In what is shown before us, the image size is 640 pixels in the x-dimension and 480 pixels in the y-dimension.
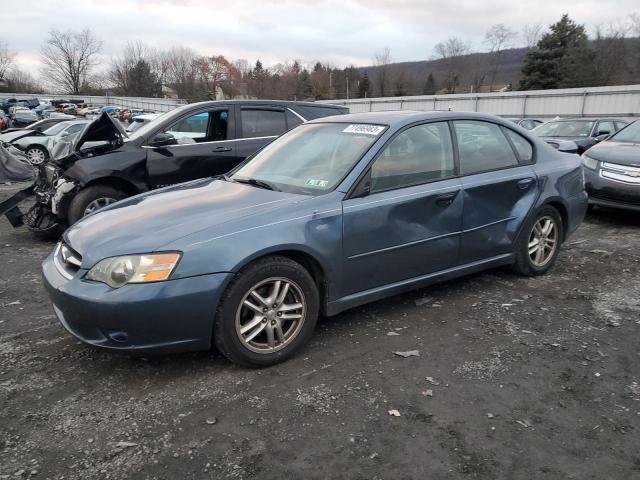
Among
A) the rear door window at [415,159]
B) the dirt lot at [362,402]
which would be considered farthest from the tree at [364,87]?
the dirt lot at [362,402]

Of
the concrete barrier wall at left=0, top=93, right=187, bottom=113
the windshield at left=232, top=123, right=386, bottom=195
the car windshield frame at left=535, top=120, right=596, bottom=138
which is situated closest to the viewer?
the windshield at left=232, top=123, right=386, bottom=195

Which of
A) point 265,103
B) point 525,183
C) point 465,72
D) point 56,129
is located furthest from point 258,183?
point 465,72

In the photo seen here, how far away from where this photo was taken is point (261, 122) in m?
6.84

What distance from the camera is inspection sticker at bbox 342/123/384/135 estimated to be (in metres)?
3.77

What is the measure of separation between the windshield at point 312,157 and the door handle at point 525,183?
4.80ft

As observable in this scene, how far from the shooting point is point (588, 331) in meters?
3.68

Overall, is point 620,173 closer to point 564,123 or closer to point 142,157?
point 142,157

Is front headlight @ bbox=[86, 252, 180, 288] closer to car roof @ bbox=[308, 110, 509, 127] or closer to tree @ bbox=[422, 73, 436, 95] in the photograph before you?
car roof @ bbox=[308, 110, 509, 127]

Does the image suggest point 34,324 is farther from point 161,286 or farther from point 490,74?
point 490,74

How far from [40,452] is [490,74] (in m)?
73.4

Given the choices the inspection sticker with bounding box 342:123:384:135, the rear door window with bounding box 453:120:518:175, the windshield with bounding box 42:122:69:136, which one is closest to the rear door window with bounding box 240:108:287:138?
the inspection sticker with bounding box 342:123:384:135

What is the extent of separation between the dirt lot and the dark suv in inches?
91.1

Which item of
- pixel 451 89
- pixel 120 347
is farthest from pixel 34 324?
pixel 451 89

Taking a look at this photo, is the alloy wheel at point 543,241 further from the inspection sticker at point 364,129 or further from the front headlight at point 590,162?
the front headlight at point 590,162
